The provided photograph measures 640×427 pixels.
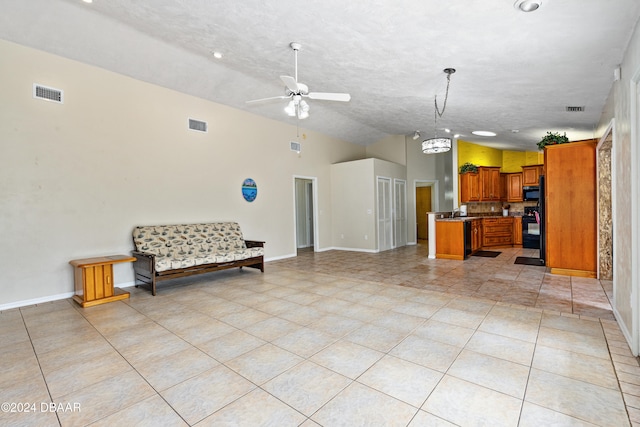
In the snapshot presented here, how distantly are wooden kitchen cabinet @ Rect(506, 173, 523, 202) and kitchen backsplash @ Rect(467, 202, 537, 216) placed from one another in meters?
0.32

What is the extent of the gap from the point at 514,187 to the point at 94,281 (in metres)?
10.5

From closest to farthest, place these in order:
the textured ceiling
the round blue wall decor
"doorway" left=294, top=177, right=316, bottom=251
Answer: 1. the textured ceiling
2. the round blue wall decor
3. "doorway" left=294, top=177, right=316, bottom=251

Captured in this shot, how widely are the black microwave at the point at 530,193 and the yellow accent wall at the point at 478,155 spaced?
1297mm

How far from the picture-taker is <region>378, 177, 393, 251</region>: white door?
8.48 meters

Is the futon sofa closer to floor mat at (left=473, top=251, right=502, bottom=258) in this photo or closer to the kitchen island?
the kitchen island

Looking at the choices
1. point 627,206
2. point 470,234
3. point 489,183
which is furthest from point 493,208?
point 627,206

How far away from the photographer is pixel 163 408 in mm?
1886

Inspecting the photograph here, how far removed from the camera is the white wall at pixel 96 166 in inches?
157

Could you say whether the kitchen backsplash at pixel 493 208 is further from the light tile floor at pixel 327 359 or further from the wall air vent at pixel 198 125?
the wall air vent at pixel 198 125

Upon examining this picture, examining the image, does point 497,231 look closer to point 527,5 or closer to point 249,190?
point 249,190

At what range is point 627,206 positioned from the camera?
8.92 ft

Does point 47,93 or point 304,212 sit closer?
point 47,93

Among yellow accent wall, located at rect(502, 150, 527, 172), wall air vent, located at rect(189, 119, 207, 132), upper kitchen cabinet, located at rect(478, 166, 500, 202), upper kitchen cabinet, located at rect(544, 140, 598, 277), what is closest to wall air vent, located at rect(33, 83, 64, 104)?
wall air vent, located at rect(189, 119, 207, 132)

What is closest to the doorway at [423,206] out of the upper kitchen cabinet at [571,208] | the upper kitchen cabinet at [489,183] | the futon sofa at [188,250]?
the upper kitchen cabinet at [489,183]
